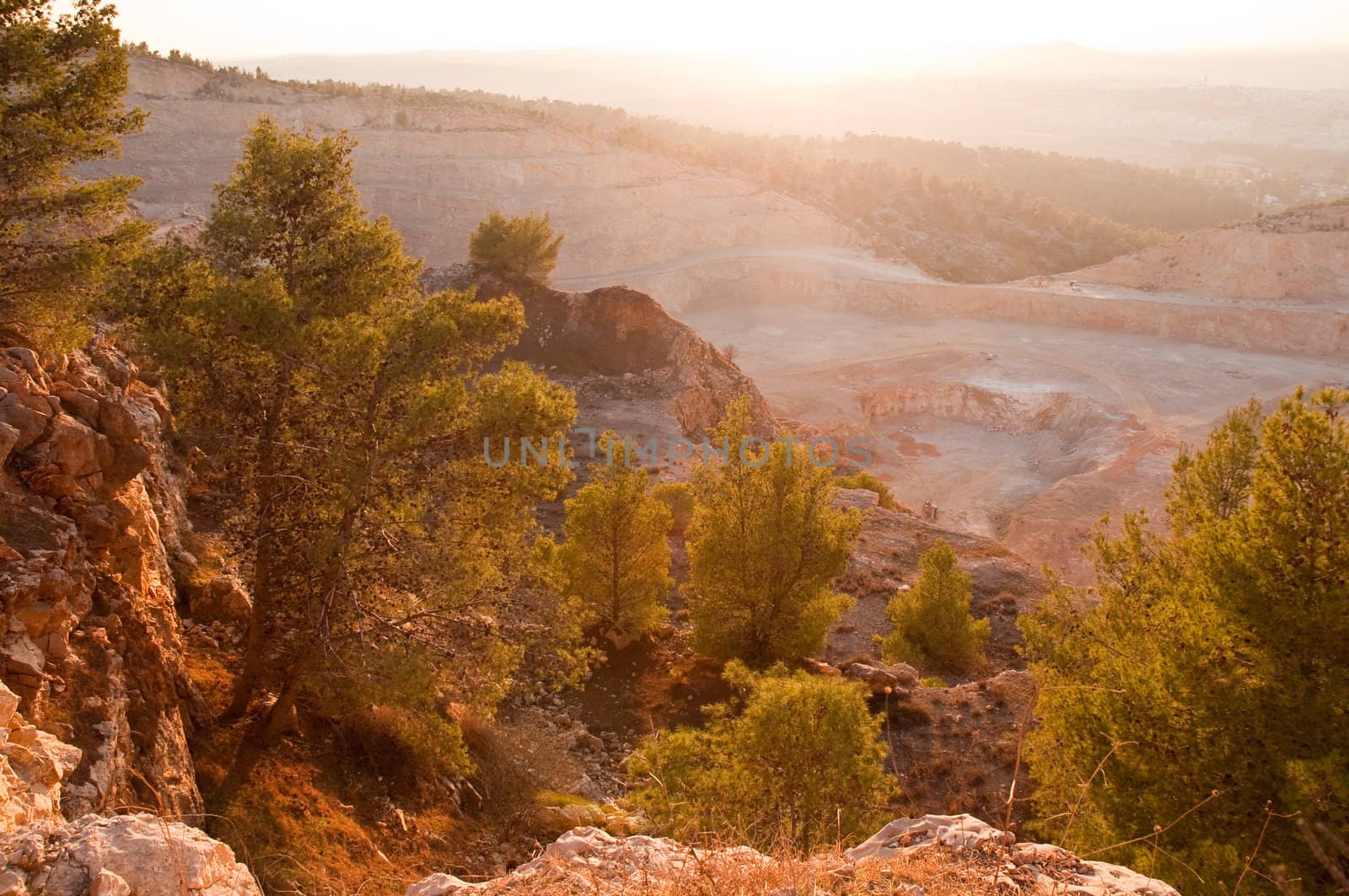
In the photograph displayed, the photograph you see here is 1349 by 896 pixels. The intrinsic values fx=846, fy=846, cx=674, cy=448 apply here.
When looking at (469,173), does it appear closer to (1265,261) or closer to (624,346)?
(624,346)

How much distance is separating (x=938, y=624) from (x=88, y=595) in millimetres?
16319

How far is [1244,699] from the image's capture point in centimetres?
657

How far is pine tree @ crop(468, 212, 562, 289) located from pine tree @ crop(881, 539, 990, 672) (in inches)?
901

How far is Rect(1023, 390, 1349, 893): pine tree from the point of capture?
6254 millimetres

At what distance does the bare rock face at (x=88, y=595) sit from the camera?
6188 mm

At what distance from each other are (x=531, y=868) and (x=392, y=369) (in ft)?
15.1

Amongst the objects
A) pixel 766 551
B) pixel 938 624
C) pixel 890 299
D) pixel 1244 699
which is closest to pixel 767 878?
pixel 1244 699

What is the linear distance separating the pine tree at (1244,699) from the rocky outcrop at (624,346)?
2565 centimetres

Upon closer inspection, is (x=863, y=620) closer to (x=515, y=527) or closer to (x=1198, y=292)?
(x=515, y=527)

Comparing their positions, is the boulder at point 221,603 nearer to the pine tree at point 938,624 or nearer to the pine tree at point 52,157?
the pine tree at point 52,157

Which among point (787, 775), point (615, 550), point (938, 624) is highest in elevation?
point (787, 775)

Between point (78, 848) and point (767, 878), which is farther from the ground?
point (78, 848)

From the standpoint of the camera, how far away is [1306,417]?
6.83 m

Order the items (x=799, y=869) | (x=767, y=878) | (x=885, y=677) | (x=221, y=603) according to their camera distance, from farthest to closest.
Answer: (x=885, y=677) → (x=221, y=603) → (x=799, y=869) → (x=767, y=878)
